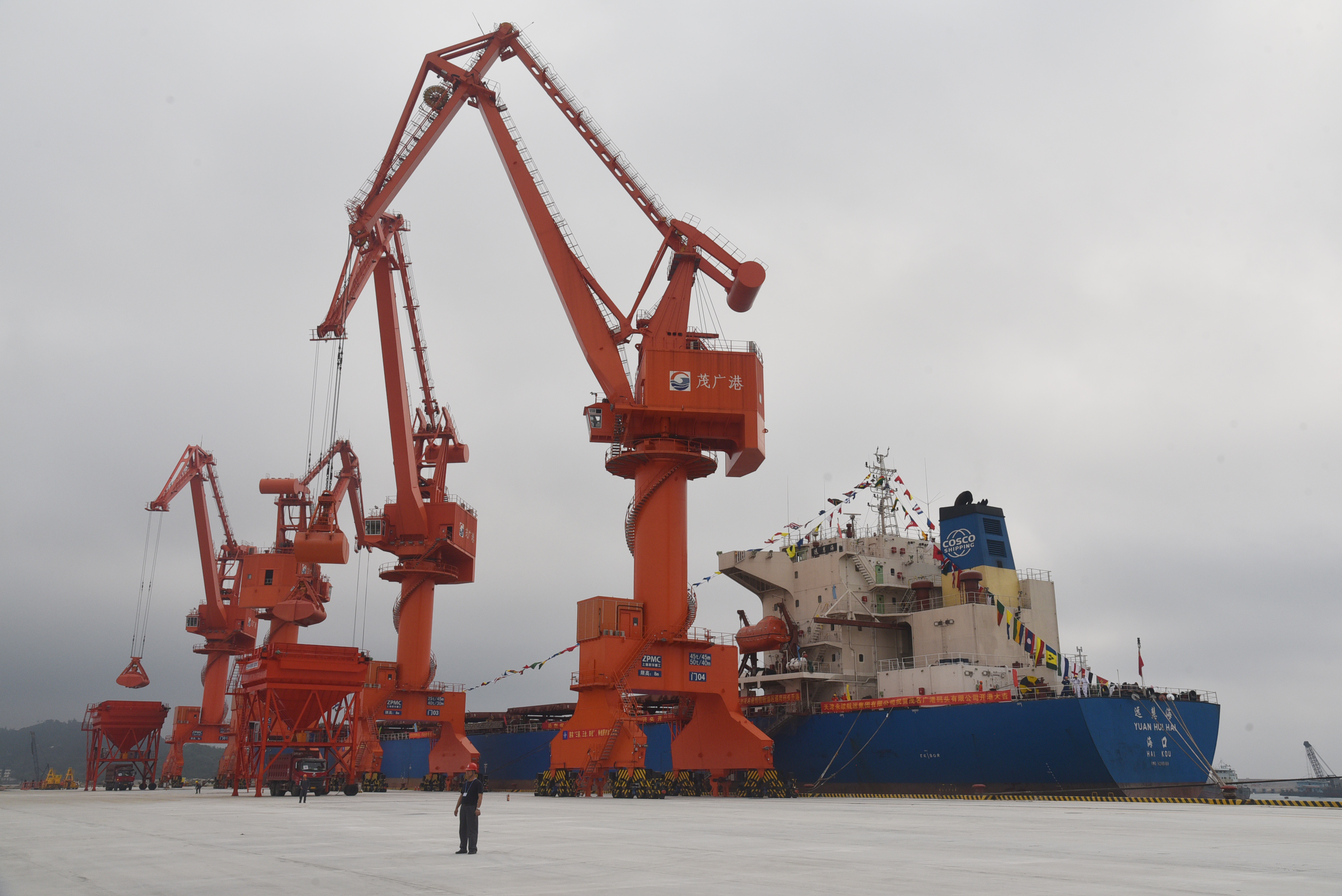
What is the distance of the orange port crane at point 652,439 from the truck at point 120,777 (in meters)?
46.8

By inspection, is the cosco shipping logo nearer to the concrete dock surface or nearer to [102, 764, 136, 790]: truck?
the concrete dock surface

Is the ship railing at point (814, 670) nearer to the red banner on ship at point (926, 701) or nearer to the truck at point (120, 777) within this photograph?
the red banner on ship at point (926, 701)

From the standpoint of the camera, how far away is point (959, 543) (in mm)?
36875

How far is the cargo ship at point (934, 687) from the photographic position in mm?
29438

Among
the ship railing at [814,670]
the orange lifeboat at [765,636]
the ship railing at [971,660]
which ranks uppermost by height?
the orange lifeboat at [765,636]

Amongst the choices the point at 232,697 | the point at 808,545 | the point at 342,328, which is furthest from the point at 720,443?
the point at 232,697

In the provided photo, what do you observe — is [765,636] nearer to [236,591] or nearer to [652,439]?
[652,439]

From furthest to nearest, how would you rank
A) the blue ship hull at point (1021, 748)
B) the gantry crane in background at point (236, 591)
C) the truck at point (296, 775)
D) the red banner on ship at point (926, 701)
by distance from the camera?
the gantry crane in background at point (236, 591), the truck at point (296, 775), the red banner on ship at point (926, 701), the blue ship hull at point (1021, 748)

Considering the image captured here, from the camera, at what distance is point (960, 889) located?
852 centimetres

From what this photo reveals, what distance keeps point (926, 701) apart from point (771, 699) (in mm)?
7688

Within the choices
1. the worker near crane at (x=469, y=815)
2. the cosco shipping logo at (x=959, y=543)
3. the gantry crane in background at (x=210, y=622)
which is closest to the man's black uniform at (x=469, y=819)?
the worker near crane at (x=469, y=815)

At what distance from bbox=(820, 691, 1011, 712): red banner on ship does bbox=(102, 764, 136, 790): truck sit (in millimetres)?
53095

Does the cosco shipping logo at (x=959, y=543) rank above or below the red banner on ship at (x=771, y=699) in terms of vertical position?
above

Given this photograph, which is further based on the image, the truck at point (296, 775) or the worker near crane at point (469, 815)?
the truck at point (296, 775)
